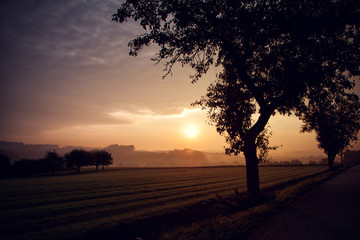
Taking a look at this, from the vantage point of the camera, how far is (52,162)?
97.8 metres

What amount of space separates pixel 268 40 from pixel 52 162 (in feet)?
383

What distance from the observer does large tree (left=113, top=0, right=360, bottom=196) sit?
1102 centimetres

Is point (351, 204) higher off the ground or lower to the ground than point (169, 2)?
lower

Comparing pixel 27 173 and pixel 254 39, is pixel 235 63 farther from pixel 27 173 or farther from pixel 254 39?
pixel 27 173

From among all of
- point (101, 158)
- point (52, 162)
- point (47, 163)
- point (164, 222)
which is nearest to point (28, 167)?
point (47, 163)

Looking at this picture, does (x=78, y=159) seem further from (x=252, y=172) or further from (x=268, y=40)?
(x=268, y=40)

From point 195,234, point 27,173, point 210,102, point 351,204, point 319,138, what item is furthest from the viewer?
point 27,173

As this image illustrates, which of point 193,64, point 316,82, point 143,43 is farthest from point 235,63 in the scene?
point 143,43

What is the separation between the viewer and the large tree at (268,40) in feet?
36.1

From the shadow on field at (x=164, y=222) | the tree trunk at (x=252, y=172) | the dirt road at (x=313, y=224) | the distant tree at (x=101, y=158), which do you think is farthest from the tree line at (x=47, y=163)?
the dirt road at (x=313, y=224)

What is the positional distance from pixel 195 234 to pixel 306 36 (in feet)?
41.3

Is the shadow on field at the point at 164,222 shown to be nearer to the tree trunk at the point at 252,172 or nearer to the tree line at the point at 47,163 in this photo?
the tree trunk at the point at 252,172

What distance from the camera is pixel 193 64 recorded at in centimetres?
1411

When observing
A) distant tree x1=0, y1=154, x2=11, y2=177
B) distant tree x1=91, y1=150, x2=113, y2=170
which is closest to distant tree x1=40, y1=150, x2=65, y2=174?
distant tree x1=0, y1=154, x2=11, y2=177
